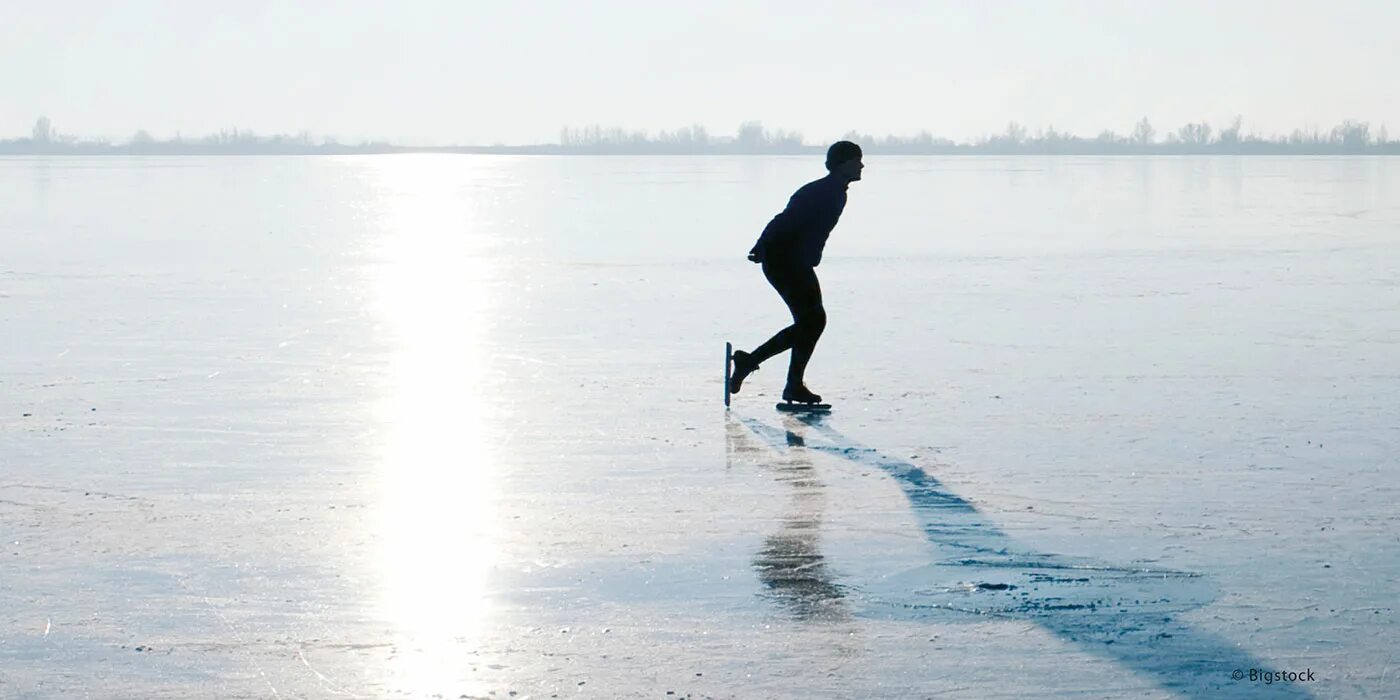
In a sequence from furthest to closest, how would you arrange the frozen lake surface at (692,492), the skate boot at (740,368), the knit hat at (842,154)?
the skate boot at (740,368)
the knit hat at (842,154)
the frozen lake surface at (692,492)

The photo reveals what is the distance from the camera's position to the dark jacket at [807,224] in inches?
364

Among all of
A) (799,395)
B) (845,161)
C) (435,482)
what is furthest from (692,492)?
(845,161)

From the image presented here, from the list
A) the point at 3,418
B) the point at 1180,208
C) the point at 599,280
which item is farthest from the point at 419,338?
the point at 1180,208

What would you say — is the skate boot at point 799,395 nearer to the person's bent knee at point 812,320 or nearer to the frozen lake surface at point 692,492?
the frozen lake surface at point 692,492

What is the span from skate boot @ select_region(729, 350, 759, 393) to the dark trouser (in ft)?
0.16

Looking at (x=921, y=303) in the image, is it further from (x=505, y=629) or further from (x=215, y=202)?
(x=215, y=202)

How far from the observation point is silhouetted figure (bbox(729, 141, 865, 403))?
9211 millimetres

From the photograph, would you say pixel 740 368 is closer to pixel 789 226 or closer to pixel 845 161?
pixel 789 226

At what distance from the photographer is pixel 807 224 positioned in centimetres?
928

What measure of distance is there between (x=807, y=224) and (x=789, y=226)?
3.7 inches

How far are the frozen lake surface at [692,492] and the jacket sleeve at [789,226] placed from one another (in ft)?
2.78

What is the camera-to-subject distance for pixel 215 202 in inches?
1523

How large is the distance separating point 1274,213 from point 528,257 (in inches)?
583

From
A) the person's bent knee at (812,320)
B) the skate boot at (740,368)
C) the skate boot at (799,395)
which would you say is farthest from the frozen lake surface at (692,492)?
the person's bent knee at (812,320)
